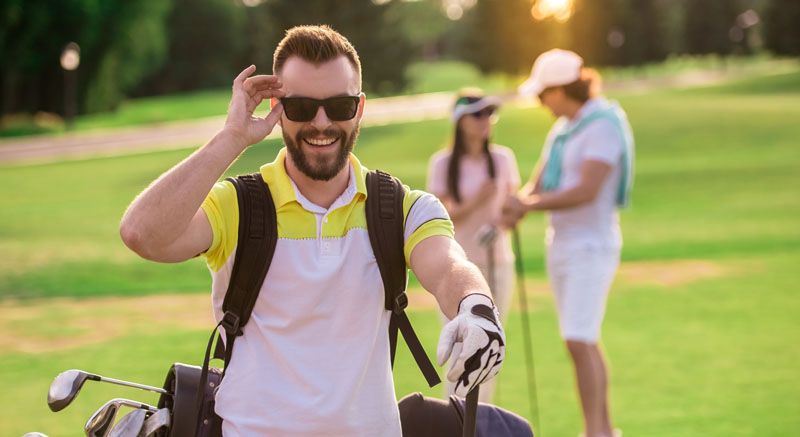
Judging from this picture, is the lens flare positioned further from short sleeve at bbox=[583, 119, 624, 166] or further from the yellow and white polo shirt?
the yellow and white polo shirt

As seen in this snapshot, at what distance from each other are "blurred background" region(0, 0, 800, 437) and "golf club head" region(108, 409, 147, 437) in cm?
444

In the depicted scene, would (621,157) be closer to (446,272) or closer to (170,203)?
(446,272)

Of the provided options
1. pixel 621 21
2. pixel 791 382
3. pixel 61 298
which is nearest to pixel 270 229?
pixel 791 382

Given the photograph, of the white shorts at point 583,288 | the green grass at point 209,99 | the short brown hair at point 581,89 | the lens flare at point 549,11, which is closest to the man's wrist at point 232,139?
the white shorts at point 583,288

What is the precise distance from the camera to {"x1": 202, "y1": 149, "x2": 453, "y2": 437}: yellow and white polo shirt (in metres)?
3.09

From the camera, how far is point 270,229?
3148mm

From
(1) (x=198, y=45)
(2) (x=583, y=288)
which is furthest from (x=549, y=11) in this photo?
(2) (x=583, y=288)

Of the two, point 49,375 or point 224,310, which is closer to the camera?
point 224,310

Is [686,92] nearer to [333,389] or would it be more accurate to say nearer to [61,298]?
[61,298]

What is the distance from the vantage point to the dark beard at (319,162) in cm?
319

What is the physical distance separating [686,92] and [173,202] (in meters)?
60.3

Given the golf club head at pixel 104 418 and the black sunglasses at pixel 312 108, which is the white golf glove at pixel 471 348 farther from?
the golf club head at pixel 104 418

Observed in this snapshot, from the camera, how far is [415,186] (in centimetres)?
2603

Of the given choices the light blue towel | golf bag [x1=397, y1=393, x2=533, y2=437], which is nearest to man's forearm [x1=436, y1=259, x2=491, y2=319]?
golf bag [x1=397, y1=393, x2=533, y2=437]
